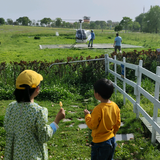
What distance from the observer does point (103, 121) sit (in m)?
2.34

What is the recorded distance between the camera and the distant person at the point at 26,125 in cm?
191

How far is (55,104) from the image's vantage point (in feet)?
20.7

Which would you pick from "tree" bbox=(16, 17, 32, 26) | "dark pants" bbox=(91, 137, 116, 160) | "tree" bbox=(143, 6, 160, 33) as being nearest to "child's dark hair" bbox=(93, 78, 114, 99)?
"dark pants" bbox=(91, 137, 116, 160)

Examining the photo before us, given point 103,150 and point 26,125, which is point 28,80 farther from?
point 103,150

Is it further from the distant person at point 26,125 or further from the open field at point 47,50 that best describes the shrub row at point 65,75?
the open field at point 47,50

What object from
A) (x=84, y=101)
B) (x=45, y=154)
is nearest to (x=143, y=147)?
(x=45, y=154)

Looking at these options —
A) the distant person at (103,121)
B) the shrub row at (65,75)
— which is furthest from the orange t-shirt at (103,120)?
the shrub row at (65,75)

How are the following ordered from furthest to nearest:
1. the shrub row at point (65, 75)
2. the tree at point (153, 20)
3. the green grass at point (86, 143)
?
the tree at point (153, 20) < the shrub row at point (65, 75) < the green grass at point (86, 143)

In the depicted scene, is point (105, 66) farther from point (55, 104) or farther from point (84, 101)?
point (55, 104)

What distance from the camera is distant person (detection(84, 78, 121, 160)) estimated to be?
2353 mm

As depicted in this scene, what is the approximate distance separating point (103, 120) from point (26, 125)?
91 cm

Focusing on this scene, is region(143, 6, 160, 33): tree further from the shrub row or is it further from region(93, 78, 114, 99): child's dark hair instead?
region(93, 78, 114, 99): child's dark hair

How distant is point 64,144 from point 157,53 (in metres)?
6.46

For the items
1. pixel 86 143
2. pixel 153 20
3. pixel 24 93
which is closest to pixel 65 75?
pixel 86 143
